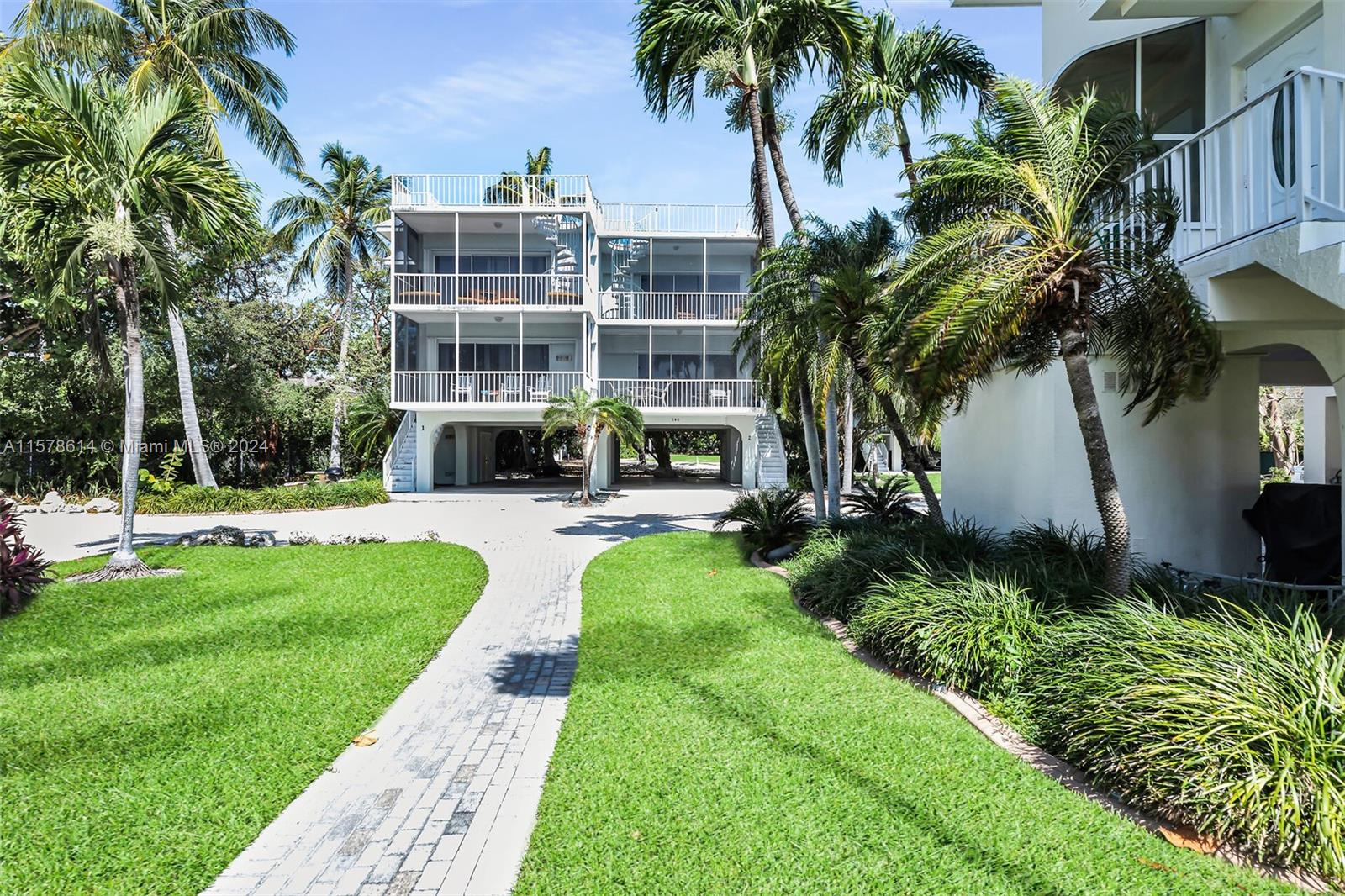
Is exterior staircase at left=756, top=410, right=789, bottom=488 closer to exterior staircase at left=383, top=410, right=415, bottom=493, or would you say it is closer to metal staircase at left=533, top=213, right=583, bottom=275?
metal staircase at left=533, top=213, right=583, bottom=275

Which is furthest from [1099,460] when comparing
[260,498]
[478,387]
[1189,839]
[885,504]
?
[478,387]

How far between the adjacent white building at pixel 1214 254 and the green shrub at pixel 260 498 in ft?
54.2

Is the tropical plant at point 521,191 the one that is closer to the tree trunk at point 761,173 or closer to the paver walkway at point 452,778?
the tree trunk at point 761,173

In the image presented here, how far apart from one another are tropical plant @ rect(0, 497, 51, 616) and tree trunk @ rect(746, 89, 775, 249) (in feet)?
37.1

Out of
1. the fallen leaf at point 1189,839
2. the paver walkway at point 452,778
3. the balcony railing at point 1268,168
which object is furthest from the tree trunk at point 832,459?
the fallen leaf at point 1189,839

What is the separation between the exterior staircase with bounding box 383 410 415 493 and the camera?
25.1 metres

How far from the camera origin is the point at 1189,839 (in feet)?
11.8

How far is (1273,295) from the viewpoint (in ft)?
21.0

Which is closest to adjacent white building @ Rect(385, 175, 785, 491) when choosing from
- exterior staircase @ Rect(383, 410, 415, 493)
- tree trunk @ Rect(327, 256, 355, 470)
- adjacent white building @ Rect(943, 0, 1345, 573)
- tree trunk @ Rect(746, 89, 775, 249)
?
exterior staircase @ Rect(383, 410, 415, 493)

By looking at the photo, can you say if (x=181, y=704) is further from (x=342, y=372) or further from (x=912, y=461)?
(x=342, y=372)

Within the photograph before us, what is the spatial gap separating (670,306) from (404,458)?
10469 millimetres

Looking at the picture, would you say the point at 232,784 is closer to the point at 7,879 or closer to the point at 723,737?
the point at 7,879

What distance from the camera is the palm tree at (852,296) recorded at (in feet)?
30.7

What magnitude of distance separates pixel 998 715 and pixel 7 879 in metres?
5.48
